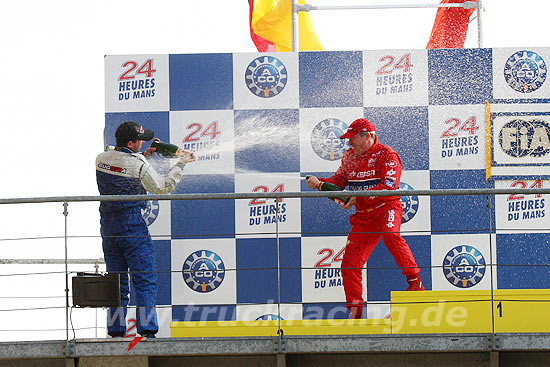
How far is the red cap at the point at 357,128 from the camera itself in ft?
19.3

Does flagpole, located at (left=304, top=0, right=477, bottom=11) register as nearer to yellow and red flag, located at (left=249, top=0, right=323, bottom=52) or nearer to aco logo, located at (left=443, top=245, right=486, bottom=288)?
yellow and red flag, located at (left=249, top=0, right=323, bottom=52)

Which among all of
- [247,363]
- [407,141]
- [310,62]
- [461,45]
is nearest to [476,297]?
[407,141]

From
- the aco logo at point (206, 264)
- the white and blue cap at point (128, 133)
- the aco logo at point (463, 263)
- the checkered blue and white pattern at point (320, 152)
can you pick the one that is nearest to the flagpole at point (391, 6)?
the checkered blue and white pattern at point (320, 152)

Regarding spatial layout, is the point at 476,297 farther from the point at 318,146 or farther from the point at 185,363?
the point at 185,363

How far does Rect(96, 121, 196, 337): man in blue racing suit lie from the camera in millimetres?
5492

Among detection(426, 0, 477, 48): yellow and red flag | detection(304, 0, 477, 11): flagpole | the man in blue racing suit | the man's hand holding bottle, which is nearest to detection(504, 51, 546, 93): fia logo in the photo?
detection(304, 0, 477, 11): flagpole

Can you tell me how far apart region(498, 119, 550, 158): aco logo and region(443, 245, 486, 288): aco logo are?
793 mm

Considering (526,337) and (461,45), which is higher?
(461,45)

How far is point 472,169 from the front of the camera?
6.33m

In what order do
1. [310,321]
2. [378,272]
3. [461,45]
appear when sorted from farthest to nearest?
1. [461,45]
2. [378,272]
3. [310,321]

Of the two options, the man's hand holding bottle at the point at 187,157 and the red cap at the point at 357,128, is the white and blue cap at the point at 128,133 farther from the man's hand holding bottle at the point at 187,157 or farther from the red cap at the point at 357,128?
the red cap at the point at 357,128

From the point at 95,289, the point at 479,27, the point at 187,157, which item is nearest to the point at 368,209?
the point at 187,157

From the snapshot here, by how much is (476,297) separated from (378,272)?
A: 0.79m

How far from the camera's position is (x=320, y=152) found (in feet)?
20.7
